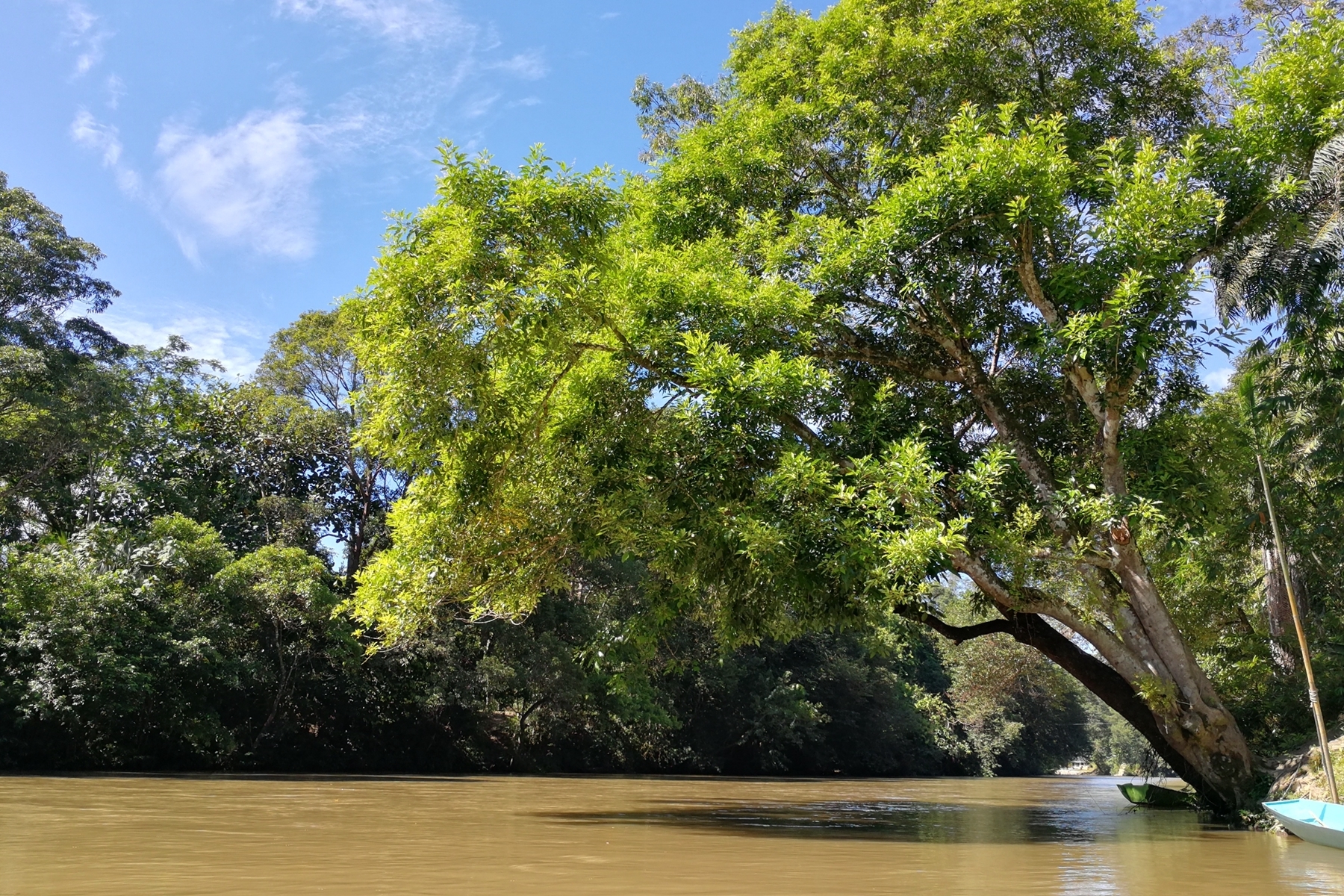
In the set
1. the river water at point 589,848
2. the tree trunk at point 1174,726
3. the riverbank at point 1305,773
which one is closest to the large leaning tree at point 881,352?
the tree trunk at point 1174,726

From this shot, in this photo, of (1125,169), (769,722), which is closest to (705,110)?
(1125,169)

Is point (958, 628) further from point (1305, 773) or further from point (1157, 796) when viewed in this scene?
point (1157, 796)

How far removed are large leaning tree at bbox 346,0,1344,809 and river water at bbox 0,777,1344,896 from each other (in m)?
2.28

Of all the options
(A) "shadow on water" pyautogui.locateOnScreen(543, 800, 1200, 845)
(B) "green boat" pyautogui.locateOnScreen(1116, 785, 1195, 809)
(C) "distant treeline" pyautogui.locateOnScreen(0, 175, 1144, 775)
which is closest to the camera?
(A) "shadow on water" pyautogui.locateOnScreen(543, 800, 1200, 845)

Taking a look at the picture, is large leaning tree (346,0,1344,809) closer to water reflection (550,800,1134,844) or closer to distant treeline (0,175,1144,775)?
water reflection (550,800,1134,844)

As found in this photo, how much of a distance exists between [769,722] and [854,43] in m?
25.1

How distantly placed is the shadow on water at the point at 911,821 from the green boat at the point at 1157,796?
11.0 inches

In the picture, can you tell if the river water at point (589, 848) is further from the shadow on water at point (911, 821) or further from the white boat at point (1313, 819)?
the white boat at point (1313, 819)

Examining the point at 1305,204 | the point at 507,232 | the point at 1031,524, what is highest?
the point at 1305,204

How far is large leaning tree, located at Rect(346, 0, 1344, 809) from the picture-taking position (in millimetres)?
10148

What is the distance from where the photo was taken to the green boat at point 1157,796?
14.5 m

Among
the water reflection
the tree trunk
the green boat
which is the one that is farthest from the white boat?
the green boat

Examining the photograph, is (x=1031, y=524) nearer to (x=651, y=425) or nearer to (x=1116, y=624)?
(x=1116, y=624)

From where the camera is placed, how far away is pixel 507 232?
34.8 ft
